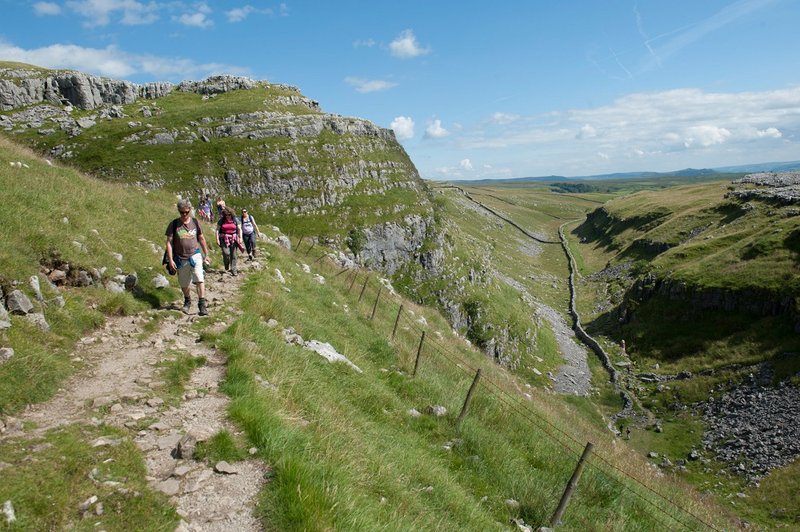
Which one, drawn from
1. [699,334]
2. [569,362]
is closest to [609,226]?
[569,362]

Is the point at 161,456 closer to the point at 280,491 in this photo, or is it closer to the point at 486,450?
the point at 280,491

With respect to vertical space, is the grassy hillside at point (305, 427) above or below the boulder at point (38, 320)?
below

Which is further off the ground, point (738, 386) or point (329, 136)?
point (329, 136)

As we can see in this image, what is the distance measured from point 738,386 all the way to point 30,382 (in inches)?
1949

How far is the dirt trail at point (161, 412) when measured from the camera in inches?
232

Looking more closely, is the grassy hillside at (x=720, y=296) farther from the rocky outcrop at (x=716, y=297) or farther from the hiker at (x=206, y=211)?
the hiker at (x=206, y=211)

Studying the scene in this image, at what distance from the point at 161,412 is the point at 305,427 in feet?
8.35

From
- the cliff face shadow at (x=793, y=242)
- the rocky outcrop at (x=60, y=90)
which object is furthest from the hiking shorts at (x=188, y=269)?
the rocky outcrop at (x=60, y=90)

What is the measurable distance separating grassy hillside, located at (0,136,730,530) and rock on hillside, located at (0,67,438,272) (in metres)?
38.8

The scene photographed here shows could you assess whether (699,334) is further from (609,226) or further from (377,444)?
(609,226)

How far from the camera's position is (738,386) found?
39.0 meters

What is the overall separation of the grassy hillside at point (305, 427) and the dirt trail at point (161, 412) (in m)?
0.26

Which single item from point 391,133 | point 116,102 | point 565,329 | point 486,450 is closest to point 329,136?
point 391,133

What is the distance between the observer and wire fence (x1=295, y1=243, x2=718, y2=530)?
1234 cm
